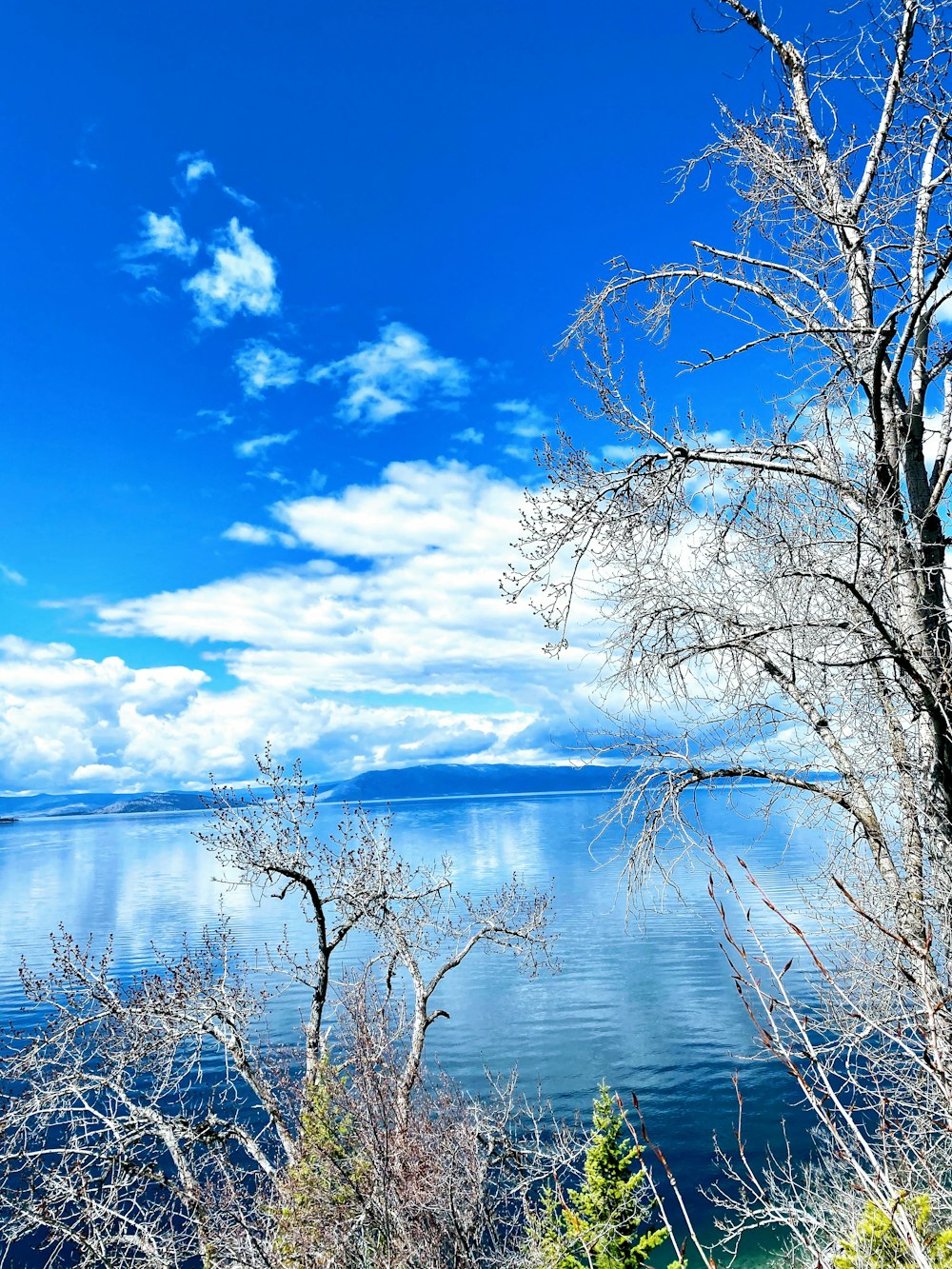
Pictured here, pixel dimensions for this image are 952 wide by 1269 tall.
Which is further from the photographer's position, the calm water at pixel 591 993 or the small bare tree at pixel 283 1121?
the calm water at pixel 591 993

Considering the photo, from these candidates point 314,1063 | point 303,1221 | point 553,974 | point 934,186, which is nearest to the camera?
point 934,186

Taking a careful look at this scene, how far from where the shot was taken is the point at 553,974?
59.1m

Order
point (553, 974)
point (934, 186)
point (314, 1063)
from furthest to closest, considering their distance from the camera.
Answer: point (553, 974) → point (314, 1063) → point (934, 186)

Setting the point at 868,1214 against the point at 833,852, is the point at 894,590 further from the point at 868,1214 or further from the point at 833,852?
the point at 868,1214

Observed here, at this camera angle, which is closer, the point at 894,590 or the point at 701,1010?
the point at 894,590

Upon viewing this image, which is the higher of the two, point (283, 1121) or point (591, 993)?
point (283, 1121)

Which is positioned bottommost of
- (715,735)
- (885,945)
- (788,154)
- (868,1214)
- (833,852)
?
(868,1214)

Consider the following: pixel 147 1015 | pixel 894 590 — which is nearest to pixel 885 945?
pixel 894 590

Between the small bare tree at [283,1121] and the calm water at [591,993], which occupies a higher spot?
the small bare tree at [283,1121]

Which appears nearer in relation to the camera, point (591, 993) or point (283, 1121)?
point (283, 1121)

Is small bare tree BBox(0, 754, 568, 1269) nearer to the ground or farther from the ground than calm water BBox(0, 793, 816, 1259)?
farther from the ground

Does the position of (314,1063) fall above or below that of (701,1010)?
above

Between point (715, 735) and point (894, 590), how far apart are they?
2.44 m

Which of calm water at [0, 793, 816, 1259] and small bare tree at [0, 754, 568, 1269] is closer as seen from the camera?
small bare tree at [0, 754, 568, 1269]
